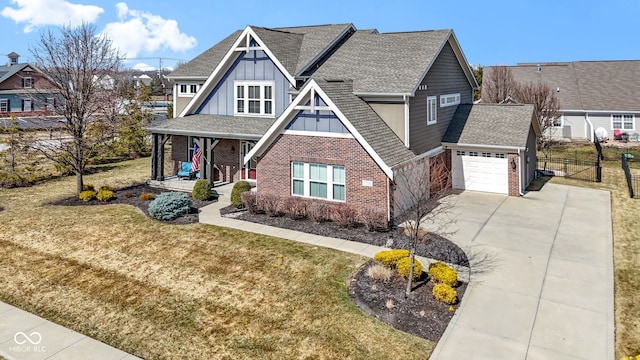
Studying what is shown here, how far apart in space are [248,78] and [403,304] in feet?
58.4

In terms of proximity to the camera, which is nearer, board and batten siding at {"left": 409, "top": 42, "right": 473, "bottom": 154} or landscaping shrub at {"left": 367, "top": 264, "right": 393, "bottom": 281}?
landscaping shrub at {"left": 367, "top": 264, "right": 393, "bottom": 281}

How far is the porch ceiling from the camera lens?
22.2 metres

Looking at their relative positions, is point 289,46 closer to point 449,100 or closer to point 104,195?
point 449,100

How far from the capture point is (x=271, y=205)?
1823 cm

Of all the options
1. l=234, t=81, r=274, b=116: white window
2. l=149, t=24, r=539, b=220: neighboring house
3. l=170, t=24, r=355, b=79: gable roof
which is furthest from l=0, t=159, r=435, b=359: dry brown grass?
l=170, t=24, r=355, b=79: gable roof

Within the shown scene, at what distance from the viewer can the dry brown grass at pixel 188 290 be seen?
9.26m

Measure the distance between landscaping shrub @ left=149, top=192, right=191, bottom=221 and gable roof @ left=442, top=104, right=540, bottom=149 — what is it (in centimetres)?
1477

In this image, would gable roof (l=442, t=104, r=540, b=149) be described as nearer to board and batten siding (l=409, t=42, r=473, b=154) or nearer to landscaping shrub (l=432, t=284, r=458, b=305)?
board and batten siding (l=409, t=42, r=473, b=154)

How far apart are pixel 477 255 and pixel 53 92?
2247cm

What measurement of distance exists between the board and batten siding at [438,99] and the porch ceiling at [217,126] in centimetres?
788

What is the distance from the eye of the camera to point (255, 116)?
24750 mm

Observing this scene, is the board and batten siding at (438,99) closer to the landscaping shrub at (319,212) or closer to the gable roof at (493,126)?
the gable roof at (493,126)

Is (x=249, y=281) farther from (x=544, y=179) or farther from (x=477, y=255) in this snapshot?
(x=544, y=179)

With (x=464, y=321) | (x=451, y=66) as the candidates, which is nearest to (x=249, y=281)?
(x=464, y=321)
